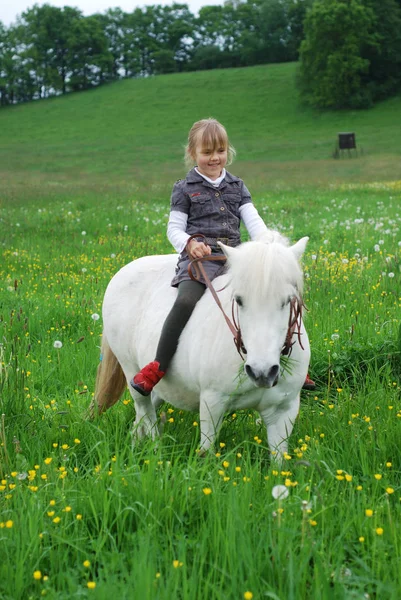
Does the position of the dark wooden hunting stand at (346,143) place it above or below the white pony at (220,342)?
above

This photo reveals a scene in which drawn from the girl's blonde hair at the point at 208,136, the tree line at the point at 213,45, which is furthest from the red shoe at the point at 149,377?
the tree line at the point at 213,45

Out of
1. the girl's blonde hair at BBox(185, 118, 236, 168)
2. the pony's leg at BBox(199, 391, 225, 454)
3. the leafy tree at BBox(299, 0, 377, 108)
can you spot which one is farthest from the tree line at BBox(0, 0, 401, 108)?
the pony's leg at BBox(199, 391, 225, 454)

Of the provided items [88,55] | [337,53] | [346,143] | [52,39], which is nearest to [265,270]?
[346,143]

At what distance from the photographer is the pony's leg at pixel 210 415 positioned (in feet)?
13.5

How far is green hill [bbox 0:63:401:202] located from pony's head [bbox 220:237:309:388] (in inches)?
771

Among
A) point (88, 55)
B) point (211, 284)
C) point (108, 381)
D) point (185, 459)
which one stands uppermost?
point (88, 55)

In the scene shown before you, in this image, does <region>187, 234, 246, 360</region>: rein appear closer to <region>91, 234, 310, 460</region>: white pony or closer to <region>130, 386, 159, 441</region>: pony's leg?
<region>91, 234, 310, 460</region>: white pony

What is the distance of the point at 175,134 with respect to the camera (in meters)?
55.0

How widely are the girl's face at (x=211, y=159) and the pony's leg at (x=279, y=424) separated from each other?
6.17ft

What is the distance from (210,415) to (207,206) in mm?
1647

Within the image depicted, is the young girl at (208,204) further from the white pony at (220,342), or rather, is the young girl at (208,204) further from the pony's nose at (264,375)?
the pony's nose at (264,375)

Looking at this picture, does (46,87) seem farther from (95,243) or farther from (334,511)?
(334,511)

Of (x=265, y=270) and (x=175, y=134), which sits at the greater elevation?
Result: (x=175, y=134)

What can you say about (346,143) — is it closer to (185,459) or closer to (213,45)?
(185,459)
